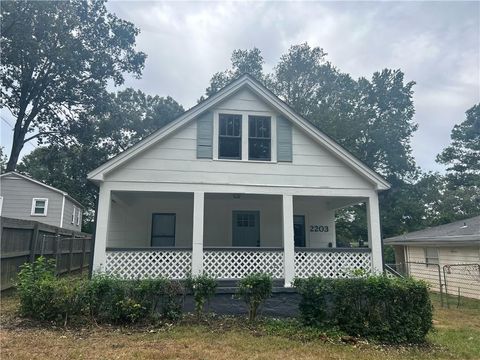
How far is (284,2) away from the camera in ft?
37.8

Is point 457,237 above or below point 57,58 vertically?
below

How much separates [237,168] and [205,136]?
130cm

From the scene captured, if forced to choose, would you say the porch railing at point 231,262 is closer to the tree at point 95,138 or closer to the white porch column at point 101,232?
the white porch column at point 101,232

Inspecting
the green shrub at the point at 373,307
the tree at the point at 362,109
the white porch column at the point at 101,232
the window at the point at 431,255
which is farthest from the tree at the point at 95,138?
the window at the point at 431,255

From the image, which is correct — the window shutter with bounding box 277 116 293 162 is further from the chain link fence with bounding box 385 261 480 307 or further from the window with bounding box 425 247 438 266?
the window with bounding box 425 247 438 266

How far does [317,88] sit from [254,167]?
24485mm

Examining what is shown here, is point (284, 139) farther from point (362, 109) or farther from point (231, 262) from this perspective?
point (362, 109)

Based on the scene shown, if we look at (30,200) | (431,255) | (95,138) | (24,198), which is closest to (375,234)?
(431,255)

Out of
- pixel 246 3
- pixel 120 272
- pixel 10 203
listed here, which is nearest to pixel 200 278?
pixel 120 272

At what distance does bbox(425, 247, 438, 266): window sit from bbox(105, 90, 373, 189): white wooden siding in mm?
9023

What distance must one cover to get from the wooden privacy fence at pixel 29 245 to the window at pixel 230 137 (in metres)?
4.37

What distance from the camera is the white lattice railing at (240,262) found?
918 centimetres

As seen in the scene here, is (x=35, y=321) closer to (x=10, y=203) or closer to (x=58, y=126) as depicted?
(x=10, y=203)

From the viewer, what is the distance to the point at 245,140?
995cm
